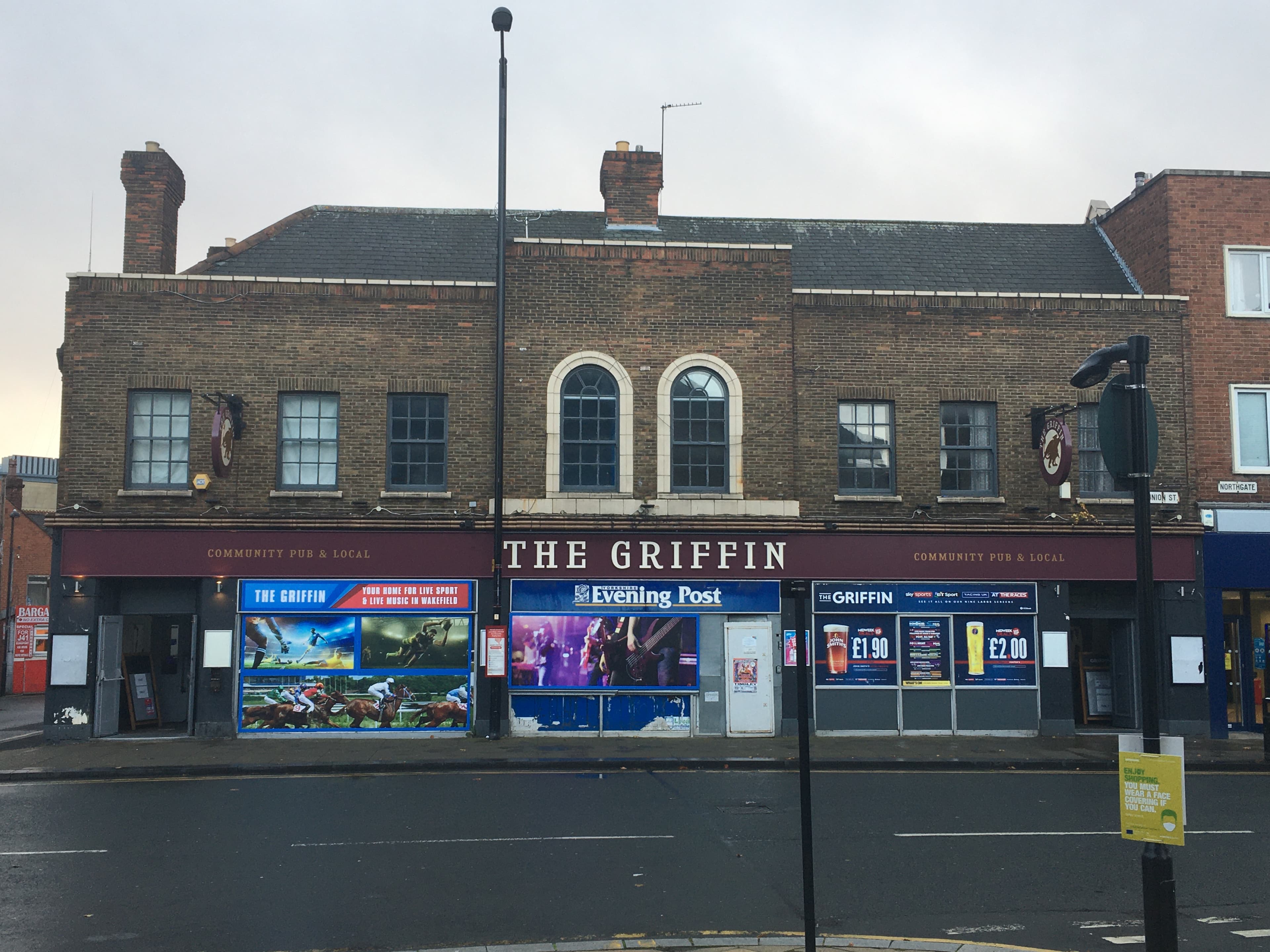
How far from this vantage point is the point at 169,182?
2117 centimetres

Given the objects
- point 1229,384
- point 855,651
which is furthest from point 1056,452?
point 855,651

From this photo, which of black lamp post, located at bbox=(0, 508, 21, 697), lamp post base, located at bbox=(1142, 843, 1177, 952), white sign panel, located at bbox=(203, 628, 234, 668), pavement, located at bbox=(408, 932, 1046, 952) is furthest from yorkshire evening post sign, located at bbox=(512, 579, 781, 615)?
black lamp post, located at bbox=(0, 508, 21, 697)

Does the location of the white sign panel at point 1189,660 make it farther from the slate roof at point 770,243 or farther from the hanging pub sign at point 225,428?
the hanging pub sign at point 225,428

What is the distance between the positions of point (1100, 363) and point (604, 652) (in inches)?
530

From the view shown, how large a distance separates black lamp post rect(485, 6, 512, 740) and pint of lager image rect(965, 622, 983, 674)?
29.0 feet

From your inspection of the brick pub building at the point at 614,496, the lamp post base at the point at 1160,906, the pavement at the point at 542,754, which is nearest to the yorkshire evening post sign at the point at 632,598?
the brick pub building at the point at 614,496

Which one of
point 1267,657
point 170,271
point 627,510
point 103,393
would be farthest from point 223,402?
point 1267,657

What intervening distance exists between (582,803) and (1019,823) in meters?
5.30

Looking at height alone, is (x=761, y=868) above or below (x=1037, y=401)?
below

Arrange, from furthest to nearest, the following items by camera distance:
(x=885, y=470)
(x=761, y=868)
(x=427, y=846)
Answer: (x=885, y=470) < (x=427, y=846) < (x=761, y=868)

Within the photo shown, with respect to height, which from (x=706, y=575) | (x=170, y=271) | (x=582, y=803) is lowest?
(x=582, y=803)

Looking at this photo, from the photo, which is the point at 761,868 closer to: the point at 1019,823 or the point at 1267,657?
the point at 1019,823

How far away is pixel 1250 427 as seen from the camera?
21.2 m

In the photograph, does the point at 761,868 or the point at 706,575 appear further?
the point at 706,575
